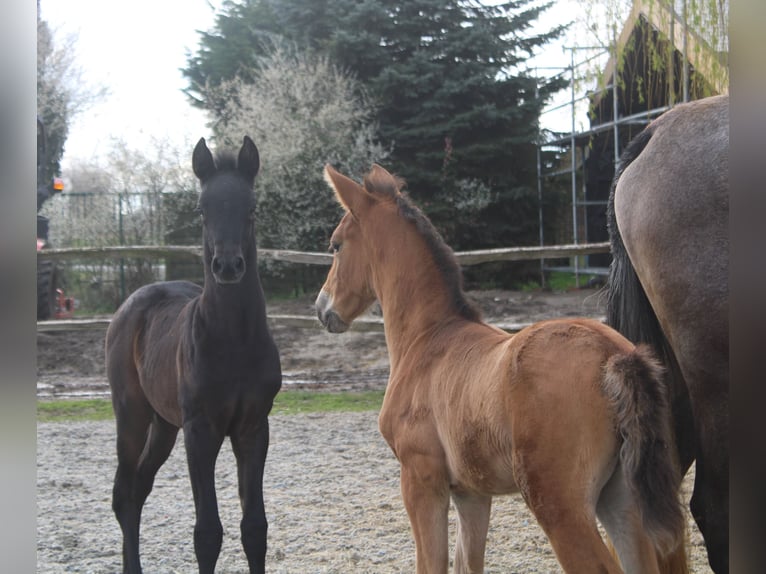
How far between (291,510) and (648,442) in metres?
3.02

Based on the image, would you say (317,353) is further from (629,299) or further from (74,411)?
(629,299)

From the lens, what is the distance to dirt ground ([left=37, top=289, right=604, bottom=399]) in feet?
27.5

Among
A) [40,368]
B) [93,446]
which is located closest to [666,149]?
[93,446]

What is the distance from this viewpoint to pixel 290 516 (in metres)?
4.34

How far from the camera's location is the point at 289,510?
14.6ft

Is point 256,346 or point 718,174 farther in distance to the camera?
point 256,346

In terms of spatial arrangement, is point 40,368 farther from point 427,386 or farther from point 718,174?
point 718,174

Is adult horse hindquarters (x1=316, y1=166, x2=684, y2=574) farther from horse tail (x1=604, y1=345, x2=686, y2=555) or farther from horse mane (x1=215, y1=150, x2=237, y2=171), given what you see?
horse mane (x1=215, y1=150, x2=237, y2=171)

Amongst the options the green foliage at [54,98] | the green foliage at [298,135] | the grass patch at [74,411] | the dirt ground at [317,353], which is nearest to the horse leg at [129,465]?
the grass patch at [74,411]

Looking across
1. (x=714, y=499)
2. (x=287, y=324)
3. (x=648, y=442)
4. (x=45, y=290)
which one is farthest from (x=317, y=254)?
(x=648, y=442)

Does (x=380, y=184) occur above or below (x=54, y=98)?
below

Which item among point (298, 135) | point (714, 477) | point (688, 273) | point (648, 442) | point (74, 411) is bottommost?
point (74, 411)

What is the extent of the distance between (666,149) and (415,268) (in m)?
1.04

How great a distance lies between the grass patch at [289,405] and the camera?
7.15 metres
